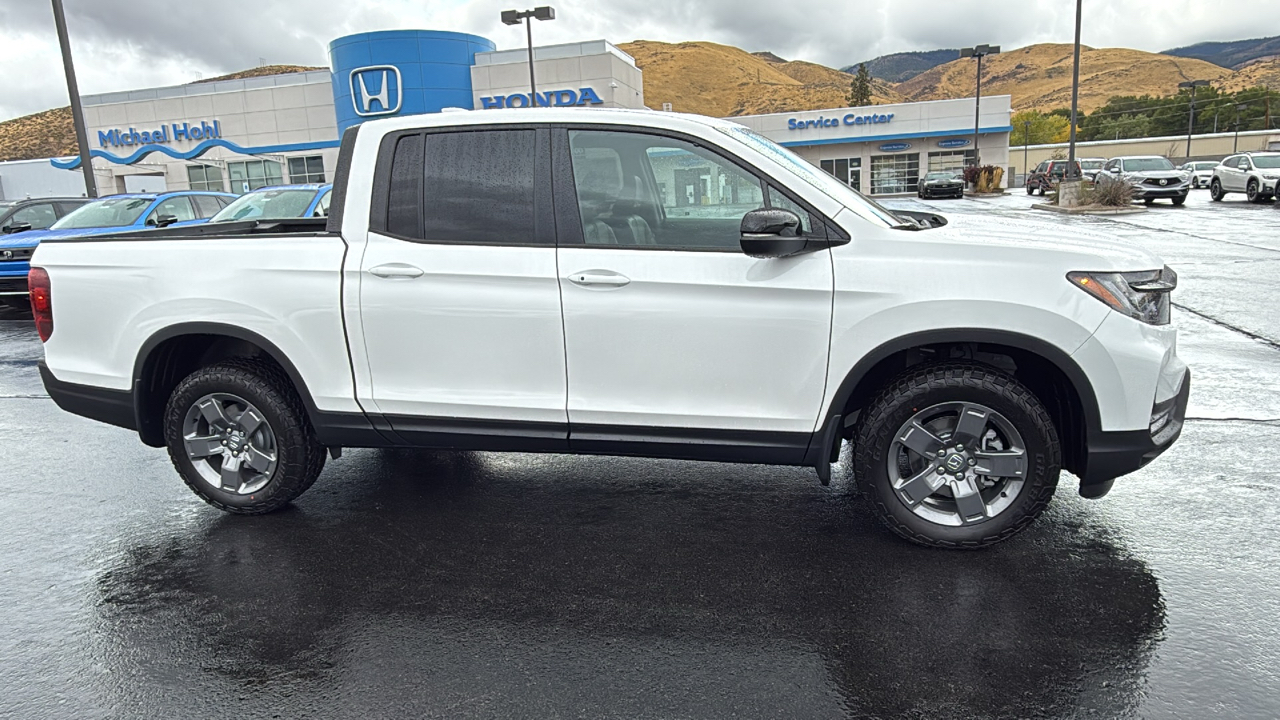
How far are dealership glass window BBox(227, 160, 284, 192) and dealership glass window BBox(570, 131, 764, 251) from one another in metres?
48.0

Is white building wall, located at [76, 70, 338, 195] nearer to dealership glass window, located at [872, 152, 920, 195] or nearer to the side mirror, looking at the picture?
dealership glass window, located at [872, 152, 920, 195]

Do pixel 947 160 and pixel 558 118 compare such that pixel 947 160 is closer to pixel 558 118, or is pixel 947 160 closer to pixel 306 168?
pixel 306 168

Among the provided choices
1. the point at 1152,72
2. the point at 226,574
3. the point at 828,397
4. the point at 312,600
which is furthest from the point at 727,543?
the point at 1152,72

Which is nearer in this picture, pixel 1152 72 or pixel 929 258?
pixel 929 258

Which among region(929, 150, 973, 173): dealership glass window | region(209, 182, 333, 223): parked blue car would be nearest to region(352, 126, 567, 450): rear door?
region(209, 182, 333, 223): parked blue car

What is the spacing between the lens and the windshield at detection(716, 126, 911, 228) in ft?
12.1

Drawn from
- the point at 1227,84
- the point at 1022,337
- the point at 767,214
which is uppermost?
the point at 1227,84

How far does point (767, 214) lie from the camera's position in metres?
3.33

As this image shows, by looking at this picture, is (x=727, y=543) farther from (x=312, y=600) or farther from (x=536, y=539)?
(x=312, y=600)

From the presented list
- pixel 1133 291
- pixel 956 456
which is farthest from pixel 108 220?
pixel 1133 291

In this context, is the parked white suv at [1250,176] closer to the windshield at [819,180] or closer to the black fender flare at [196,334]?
the windshield at [819,180]

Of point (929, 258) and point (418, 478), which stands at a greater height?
point (929, 258)

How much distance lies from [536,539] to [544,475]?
3.05 ft

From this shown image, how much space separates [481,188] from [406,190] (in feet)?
1.24
